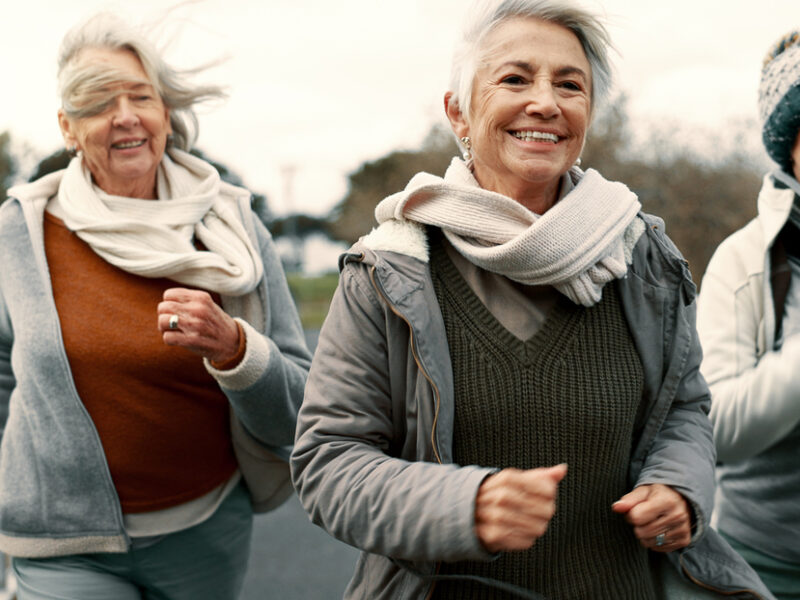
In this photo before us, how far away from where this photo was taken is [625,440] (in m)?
1.76

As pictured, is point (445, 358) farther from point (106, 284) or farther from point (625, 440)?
point (106, 284)

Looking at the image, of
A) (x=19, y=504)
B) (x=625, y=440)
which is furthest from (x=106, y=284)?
(x=625, y=440)

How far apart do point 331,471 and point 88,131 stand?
5.03 ft

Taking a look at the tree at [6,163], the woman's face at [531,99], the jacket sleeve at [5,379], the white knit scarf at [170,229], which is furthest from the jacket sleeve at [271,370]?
the tree at [6,163]

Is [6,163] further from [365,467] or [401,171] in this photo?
[365,467]

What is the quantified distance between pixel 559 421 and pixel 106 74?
1.74m

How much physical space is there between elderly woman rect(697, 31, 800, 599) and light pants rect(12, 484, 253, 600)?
58.4 inches

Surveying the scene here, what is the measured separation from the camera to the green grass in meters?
31.9

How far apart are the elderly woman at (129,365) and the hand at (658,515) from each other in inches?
44.4

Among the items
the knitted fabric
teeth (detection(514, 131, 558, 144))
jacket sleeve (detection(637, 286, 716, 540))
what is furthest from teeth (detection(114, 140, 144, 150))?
the knitted fabric

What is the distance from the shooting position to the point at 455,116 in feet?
6.37

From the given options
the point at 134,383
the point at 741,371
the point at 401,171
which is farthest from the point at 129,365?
the point at 401,171

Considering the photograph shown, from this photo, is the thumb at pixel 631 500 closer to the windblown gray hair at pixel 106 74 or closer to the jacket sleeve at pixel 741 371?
the jacket sleeve at pixel 741 371

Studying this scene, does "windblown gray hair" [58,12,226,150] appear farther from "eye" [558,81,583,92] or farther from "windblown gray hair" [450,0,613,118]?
"eye" [558,81,583,92]
